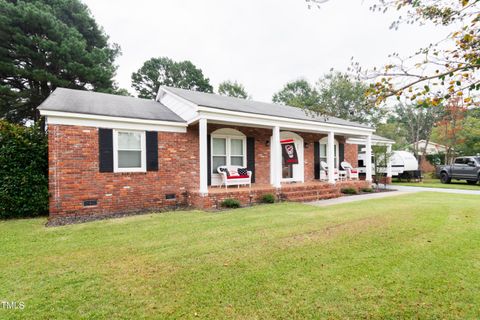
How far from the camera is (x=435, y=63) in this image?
282 cm

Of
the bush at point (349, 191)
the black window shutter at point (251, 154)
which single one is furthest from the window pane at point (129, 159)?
the bush at point (349, 191)

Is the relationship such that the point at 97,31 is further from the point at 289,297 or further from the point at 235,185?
the point at 289,297

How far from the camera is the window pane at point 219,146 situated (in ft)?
32.6

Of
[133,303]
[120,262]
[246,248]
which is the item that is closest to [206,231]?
[246,248]

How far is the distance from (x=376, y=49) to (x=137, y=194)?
783 centimetres

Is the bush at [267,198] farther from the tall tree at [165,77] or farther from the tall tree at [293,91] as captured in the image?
the tall tree at [293,91]

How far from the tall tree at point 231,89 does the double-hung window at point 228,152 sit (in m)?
26.4

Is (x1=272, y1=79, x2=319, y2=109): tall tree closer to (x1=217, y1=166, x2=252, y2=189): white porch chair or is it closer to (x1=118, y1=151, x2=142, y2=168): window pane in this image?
(x1=217, y1=166, x2=252, y2=189): white porch chair

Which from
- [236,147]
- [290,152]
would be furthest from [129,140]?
[290,152]

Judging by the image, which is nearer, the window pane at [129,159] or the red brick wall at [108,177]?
the red brick wall at [108,177]

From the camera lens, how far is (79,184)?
7250mm

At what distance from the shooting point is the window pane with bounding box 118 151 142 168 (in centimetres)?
798

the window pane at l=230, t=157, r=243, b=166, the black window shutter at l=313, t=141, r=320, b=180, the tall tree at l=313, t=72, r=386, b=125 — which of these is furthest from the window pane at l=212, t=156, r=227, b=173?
the tall tree at l=313, t=72, r=386, b=125

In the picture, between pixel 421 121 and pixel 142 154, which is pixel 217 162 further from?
pixel 421 121
